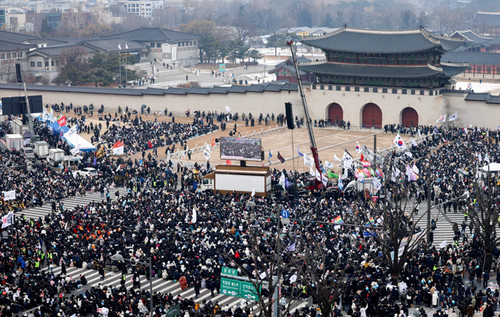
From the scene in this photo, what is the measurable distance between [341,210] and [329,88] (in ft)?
135

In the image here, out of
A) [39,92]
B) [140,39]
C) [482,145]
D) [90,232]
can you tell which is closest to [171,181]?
[90,232]

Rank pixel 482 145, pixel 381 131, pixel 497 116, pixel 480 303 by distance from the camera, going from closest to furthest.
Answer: pixel 480 303
pixel 482 145
pixel 497 116
pixel 381 131

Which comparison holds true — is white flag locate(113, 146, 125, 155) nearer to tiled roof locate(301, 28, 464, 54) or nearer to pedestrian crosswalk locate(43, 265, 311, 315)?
pedestrian crosswalk locate(43, 265, 311, 315)

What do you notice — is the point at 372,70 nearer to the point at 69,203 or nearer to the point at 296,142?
the point at 296,142

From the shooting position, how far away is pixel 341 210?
48.9 m

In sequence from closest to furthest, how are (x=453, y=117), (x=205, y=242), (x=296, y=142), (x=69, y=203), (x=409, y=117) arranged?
1. (x=205, y=242)
2. (x=69, y=203)
3. (x=296, y=142)
4. (x=453, y=117)
5. (x=409, y=117)

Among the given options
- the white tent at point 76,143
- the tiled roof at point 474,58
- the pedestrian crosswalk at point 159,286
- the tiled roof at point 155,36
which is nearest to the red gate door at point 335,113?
the white tent at point 76,143

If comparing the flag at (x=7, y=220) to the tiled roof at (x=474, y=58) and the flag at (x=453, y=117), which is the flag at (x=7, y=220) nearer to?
the flag at (x=453, y=117)

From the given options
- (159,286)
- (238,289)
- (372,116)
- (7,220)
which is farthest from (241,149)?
(238,289)

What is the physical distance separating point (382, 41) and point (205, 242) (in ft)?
155

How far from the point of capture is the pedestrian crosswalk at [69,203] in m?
54.5

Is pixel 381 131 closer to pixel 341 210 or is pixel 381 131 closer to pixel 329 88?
pixel 329 88

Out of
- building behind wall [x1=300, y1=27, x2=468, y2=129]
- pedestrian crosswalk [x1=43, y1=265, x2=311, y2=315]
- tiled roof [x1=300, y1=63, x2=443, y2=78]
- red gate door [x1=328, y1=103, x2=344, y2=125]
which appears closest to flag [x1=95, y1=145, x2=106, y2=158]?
pedestrian crosswalk [x1=43, y1=265, x2=311, y2=315]

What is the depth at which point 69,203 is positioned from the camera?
5722 cm
